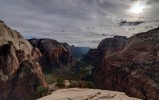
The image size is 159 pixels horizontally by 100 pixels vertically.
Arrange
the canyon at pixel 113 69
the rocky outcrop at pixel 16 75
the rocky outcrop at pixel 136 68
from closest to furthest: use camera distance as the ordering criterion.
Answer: the rocky outcrop at pixel 136 68 → the canyon at pixel 113 69 → the rocky outcrop at pixel 16 75

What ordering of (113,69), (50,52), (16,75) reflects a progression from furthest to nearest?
(50,52) < (113,69) < (16,75)

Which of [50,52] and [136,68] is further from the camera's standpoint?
[50,52]

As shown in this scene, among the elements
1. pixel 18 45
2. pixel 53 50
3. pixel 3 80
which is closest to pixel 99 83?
pixel 18 45

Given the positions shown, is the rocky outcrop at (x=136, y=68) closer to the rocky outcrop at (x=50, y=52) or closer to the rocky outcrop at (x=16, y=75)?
the rocky outcrop at (x=16, y=75)

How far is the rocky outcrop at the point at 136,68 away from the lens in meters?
58.8

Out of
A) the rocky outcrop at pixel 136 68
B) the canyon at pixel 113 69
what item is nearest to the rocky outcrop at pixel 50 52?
the canyon at pixel 113 69

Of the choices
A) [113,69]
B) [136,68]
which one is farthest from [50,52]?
[136,68]

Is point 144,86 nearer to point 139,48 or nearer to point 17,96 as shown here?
point 139,48

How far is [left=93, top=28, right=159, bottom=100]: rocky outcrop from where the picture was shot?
58769mm

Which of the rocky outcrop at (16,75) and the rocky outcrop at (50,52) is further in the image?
the rocky outcrop at (50,52)

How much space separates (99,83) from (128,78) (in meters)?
24.0

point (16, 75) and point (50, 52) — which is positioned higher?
point (50, 52)

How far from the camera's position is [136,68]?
219ft

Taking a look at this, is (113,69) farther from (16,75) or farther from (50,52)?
(50,52)
